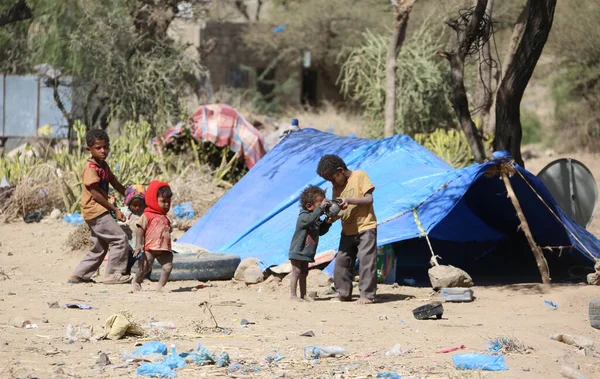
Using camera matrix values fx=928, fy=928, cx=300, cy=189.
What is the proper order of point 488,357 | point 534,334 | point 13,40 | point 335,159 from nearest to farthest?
point 488,357 < point 534,334 < point 335,159 < point 13,40

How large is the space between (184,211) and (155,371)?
24.9ft

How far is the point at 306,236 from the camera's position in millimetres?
7930

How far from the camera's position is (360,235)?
791 centimetres

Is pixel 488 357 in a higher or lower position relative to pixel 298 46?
lower

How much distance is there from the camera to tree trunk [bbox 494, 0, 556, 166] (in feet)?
29.7

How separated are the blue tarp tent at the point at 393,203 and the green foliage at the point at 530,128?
56.4ft

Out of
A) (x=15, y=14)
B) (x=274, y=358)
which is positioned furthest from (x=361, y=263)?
(x=15, y=14)

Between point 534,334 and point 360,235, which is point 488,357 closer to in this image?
point 534,334

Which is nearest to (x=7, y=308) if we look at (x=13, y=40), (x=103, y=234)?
(x=103, y=234)

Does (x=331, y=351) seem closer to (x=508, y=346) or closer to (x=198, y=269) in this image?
(x=508, y=346)

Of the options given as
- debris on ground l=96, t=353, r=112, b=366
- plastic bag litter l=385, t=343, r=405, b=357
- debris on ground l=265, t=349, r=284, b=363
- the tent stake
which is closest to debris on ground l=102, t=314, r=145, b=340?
debris on ground l=96, t=353, r=112, b=366

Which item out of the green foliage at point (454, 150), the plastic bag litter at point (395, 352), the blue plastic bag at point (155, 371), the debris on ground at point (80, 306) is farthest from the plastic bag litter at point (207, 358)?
the green foliage at point (454, 150)

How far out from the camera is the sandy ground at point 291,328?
5359 mm

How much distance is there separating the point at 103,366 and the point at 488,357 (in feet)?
7.42
